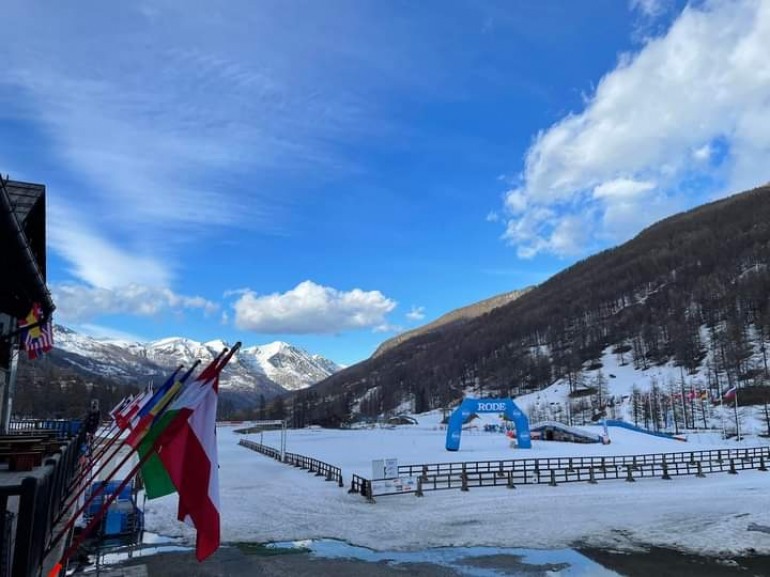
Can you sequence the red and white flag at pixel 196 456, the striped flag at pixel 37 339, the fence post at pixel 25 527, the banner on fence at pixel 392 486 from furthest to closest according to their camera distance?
the banner on fence at pixel 392 486, the striped flag at pixel 37 339, the red and white flag at pixel 196 456, the fence post at pixel 25 527

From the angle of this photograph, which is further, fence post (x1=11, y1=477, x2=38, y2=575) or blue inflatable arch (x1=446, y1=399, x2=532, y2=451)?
blue inflatable arch (x1=446, y1=399, x2=532, y2=451)

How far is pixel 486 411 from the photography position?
182 feet

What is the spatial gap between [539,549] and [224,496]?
681 inches

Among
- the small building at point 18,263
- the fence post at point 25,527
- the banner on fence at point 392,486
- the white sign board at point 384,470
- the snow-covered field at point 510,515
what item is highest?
the small building at point 18,263

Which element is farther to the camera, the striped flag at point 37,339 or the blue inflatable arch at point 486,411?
the blue inflatable arch at point 486,411

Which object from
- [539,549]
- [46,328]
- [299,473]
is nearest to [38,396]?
[299,473]

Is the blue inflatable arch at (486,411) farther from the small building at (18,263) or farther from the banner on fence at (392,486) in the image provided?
the small building at (18,263)

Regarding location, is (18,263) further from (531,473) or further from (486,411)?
(486,411)

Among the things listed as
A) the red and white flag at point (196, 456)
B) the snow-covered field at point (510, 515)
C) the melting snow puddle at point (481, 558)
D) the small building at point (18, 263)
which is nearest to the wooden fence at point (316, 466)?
the snow-covered field at point (510, 515)

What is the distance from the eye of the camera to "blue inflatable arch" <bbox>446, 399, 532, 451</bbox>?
55469 millimetres

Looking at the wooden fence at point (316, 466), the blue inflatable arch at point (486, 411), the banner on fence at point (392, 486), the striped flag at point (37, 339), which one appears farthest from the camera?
the blue inflatable arch at point (486, 411)

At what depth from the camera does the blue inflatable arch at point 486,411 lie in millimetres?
55469

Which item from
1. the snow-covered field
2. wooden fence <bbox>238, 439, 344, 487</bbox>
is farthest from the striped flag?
wooden fence <bbox>238, 439, 344, 487</bbox>

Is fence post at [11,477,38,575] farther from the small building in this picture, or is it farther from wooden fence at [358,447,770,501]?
wooden fence at [358,447,770,501]
